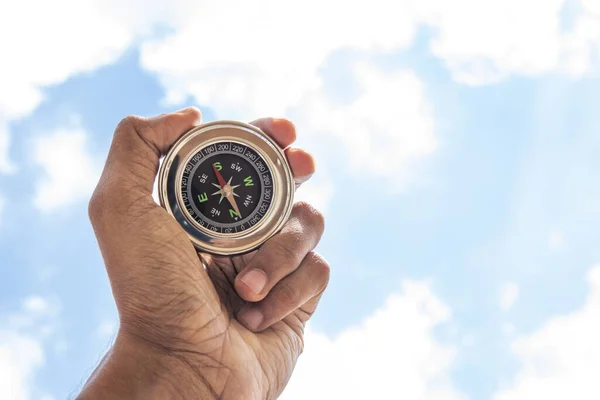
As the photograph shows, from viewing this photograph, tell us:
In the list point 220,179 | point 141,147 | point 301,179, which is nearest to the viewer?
point 141,147

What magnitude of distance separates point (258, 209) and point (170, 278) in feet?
2.48

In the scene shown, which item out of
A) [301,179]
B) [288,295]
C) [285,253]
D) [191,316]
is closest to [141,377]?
[191,316]

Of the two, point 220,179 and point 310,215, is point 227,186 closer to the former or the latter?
point 220,179

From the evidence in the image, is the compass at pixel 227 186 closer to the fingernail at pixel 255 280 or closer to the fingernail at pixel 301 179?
the fingernail at pixel 301 179

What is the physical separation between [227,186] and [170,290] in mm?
782

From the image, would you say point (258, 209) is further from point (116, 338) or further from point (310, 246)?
point (116, 338)

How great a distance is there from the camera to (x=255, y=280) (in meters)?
3.52

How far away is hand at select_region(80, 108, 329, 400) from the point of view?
137 inches

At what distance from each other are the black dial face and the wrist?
0.85 metres

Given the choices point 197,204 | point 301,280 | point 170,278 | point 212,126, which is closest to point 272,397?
point 301,280

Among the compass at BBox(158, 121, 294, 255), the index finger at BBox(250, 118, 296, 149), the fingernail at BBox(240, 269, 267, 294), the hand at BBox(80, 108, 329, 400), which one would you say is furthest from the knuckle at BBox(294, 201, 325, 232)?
the fingernail at BBox(240, 269, 267, 294)

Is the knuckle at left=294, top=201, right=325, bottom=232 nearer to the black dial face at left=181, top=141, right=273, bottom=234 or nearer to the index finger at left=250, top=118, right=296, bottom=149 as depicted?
the black dial face at left=181, top=141, right=273, bottom=234

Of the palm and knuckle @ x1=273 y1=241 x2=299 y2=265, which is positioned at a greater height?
knuckle @ x1=273 y1=241 x2=299 y2=265

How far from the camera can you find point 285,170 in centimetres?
403
